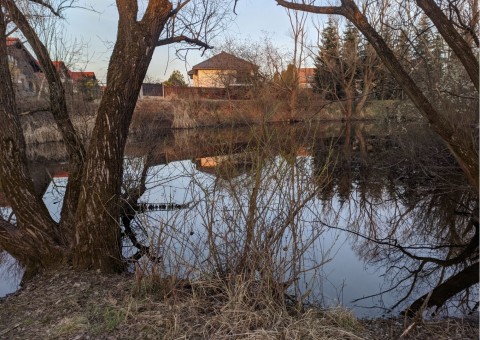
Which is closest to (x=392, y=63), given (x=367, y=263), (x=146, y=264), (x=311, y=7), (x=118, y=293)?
(x=311, y=7)

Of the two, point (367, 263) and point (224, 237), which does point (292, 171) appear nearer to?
point (224, 237)

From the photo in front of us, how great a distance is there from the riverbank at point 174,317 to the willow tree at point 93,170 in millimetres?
619

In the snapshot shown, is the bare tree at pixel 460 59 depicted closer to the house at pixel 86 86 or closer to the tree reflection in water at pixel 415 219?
the tree reflection in water at pixel 415 219

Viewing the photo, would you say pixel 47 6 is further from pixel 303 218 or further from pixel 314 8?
pixel 303 218

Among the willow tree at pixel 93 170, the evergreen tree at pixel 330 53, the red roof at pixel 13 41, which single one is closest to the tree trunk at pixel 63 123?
the willow tree at pixel 93 170

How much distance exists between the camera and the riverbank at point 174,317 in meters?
3.73

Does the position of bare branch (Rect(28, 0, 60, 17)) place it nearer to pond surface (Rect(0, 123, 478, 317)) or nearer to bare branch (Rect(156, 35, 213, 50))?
bare branch (Rect(156, 35, 213, 50))

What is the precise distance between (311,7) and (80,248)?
16.5 feet

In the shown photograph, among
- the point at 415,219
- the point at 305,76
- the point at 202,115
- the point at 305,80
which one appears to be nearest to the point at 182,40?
the point at 415,219

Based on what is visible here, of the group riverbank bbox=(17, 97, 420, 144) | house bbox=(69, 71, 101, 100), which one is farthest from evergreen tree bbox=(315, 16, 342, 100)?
house bbox=(69, 71, 101, 100)

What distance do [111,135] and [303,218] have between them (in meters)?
2.54

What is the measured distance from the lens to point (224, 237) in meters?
4.65

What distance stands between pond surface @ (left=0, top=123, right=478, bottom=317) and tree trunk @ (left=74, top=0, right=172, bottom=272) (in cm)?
49

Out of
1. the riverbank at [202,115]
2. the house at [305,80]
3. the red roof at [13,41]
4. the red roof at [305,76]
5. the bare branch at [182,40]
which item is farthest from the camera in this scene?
the red roof at [305,76]
